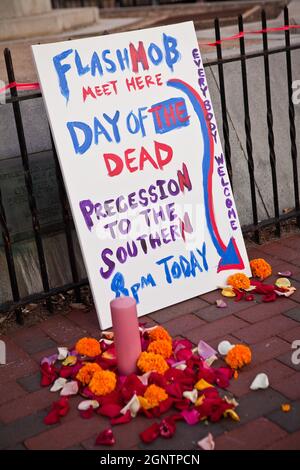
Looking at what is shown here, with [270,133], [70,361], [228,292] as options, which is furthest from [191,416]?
[270,133]

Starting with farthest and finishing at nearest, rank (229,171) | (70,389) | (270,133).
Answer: (270,133) < (229,171) < (70,389)

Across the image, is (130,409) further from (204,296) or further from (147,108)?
(147,108)

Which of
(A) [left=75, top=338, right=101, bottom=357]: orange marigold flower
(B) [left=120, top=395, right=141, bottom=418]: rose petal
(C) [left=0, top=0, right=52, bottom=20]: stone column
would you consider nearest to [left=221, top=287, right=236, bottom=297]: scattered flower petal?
(A) [left=75, top=338, right=101, bottom=357]: orange marigold flower

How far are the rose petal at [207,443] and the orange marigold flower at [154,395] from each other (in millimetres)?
298

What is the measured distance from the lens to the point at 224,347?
347 cm

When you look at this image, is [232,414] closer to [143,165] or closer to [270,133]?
[143,165]

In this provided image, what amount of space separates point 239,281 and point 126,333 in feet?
3.54

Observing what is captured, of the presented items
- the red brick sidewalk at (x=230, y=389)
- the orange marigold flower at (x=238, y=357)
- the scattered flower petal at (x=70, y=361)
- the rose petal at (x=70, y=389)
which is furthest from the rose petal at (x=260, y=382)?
the scattered flower petal at (x=70, y=361)

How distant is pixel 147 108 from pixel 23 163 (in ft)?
2.35

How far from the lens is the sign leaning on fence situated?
12.5 feet

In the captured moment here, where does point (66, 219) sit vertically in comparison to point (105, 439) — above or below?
above

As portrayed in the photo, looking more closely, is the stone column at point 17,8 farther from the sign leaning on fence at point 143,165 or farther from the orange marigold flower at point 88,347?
the orange marigold flower at point 88,347

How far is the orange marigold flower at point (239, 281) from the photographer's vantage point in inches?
163

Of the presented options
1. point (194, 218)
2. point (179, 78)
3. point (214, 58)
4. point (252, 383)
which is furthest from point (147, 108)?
point (252, 383)
